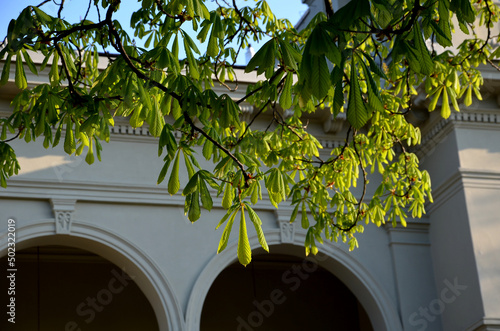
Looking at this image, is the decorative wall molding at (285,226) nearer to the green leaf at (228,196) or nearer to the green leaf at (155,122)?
the green leaf at (228,196)

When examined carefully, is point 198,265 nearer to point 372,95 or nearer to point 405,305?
point 405,305

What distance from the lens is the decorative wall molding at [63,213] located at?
7660 mm

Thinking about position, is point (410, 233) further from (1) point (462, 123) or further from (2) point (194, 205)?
(2) point (194, 205)

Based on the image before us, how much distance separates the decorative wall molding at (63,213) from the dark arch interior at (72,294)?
2.24m

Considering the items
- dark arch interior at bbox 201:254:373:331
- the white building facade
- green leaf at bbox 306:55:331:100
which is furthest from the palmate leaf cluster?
dark arch interior at bbox 201:254:373:331

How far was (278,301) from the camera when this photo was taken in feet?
35.7

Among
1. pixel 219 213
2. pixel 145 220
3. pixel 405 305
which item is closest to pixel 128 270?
pixel 145 220

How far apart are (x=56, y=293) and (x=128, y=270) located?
2506mm

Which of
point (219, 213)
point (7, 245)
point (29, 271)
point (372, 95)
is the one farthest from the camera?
point (29, 271)

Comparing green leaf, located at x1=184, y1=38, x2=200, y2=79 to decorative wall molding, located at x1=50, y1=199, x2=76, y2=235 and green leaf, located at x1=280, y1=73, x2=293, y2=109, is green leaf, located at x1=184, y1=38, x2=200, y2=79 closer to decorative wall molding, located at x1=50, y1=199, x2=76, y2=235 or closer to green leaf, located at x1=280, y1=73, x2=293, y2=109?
green leaf, located at x1=280, y1=73, x2=293, y2=109

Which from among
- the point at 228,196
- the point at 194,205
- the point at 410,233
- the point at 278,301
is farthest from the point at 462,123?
the point at 194,205

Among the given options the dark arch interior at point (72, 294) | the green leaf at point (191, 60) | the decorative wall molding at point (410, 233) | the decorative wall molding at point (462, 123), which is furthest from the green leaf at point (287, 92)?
the dark arch interior at point (72, 294)

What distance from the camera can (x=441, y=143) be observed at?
8586mm

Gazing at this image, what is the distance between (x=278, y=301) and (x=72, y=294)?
270 cm
